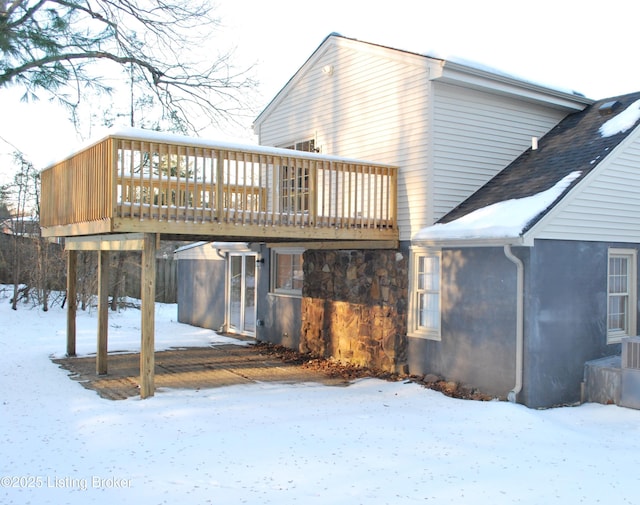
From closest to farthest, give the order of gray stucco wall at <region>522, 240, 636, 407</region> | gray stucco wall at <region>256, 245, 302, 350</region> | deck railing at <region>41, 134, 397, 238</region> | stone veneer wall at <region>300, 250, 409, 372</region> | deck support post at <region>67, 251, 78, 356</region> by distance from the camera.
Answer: deck railing at <region>41, 134, 397, 238</region> → gray stucco wall at <region>522, 240, 636, 407</region> → stone veneer wall at <region>300, 250, 409, 372</region> → deck support post at <region>67, 251, 78, 356</region> → gray stucco wall at <region>256, 245, 302, 350</region>

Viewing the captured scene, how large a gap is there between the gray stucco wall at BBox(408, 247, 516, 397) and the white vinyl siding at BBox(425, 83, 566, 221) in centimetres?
120

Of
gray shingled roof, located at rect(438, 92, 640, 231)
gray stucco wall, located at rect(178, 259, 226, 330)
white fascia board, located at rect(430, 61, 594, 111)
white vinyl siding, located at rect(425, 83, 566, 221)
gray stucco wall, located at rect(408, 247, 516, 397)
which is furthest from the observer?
gray stucco wall, located at rect(178, 259, 226, 330)

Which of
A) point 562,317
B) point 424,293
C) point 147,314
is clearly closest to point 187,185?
point 147,314

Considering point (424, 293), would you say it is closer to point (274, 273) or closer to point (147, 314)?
point (147, 314)

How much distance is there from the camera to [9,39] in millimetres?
9961

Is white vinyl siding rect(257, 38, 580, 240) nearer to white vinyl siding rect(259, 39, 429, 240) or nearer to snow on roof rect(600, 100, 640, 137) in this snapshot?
white vinyl siding rect(259, 39, 429, 240)

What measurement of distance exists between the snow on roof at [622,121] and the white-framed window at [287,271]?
585 cm

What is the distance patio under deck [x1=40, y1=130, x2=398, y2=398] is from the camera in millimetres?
7348

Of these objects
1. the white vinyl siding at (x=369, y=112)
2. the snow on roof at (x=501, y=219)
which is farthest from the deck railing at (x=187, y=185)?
the snow on roof at (x=501, y=219)

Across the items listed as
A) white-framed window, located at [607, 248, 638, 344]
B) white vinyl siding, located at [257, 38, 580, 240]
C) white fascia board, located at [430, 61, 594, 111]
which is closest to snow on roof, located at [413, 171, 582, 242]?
white vinyl siding, located at [257, 38, 580, 240]

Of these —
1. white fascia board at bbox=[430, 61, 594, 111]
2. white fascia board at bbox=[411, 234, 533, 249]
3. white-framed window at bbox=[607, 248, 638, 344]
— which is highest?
white fascia board at bbox=[430, 61, 594, 111]

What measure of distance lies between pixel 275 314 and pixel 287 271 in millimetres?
976

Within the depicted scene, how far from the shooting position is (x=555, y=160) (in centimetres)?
918

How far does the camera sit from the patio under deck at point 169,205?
7348 mm
